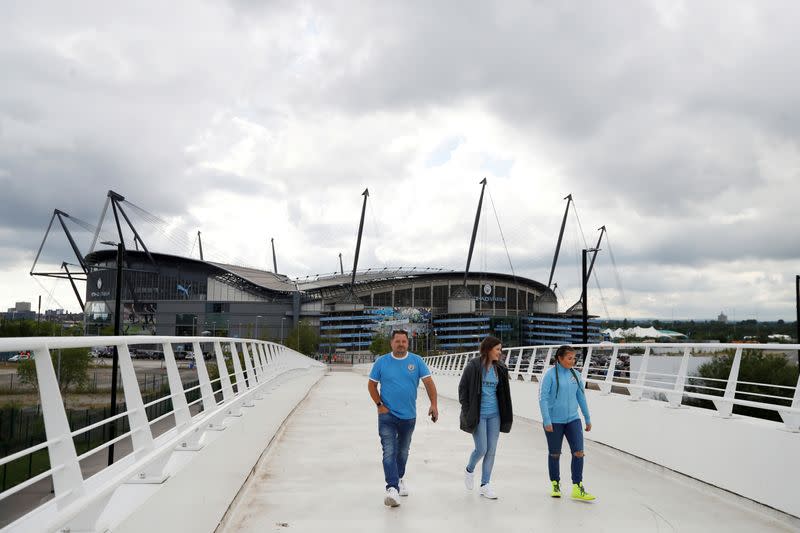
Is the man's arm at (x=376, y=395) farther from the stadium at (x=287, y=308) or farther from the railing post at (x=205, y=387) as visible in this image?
the stadium at (x=287, y=308)

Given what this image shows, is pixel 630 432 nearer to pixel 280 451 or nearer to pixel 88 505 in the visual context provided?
pixel 280 451

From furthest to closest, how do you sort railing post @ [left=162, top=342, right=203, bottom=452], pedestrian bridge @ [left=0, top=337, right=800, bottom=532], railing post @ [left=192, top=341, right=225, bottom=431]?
railing post @ [left=192, top=341, right=225, bottom=431] < railing post @ [left=162, top=342, right=203, bottom=452] < pedestrian bridge @ [left=0, top=337, right=800, bottom=532]

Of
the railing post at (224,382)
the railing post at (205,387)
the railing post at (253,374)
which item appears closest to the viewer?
the railing post at (205,387)

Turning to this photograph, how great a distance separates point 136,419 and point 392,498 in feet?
10.8

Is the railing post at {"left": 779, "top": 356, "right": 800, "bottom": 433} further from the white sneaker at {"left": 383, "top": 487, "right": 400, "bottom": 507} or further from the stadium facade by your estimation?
the stadium facade

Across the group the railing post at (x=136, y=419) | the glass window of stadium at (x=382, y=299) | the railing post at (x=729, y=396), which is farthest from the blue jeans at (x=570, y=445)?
the glass window of stadium at (x=382, y=299)

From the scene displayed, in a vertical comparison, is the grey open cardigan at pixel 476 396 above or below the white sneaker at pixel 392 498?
above

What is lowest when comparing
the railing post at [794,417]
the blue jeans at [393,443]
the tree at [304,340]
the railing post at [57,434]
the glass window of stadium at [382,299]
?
the tree at [304,340]

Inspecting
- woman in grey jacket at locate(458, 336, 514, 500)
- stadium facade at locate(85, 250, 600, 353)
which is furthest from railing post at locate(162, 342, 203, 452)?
stadium facade at locate(85, 250, 600, 353)

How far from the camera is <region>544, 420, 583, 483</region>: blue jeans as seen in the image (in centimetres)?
738

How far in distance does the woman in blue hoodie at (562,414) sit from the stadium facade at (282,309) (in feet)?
428

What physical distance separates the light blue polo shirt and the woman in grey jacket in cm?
59

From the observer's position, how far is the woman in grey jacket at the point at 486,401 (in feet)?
24.7

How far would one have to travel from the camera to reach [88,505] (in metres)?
3.19
